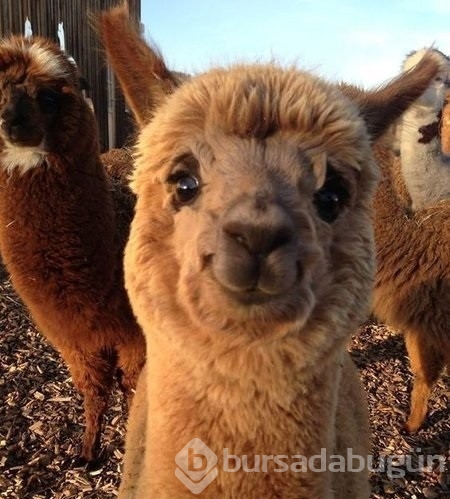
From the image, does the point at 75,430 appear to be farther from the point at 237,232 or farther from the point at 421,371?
the point at 237,232

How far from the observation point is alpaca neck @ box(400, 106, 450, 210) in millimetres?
5500

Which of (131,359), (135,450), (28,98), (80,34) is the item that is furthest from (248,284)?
(80,34)

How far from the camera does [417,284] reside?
4.53 meters

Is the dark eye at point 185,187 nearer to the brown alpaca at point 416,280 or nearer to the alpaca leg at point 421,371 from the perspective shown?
the brown alpaca at point 416,280

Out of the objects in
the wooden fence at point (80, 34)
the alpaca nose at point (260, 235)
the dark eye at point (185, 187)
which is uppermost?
the wooden fence at point (80, 34)

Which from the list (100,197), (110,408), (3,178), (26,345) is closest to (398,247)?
(100,197)

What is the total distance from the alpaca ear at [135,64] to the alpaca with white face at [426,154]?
3.75 metres

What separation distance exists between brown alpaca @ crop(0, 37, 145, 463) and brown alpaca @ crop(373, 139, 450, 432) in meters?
2.12

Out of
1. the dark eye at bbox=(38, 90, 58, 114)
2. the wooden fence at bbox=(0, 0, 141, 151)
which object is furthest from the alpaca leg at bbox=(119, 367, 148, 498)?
the wooden fence at bbox=(0, 0, 141, 151)

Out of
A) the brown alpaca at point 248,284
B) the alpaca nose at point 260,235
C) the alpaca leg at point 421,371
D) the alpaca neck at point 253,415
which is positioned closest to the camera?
the alpaca nose at point 260,235

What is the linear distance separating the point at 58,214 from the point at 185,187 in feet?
6.44

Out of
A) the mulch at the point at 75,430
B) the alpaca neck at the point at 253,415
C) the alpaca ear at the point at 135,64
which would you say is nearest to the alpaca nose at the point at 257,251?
the alpaca neck at the point at 253,415

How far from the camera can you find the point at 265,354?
1.75 meters

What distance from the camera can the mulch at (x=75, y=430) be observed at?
3975 millimetres
